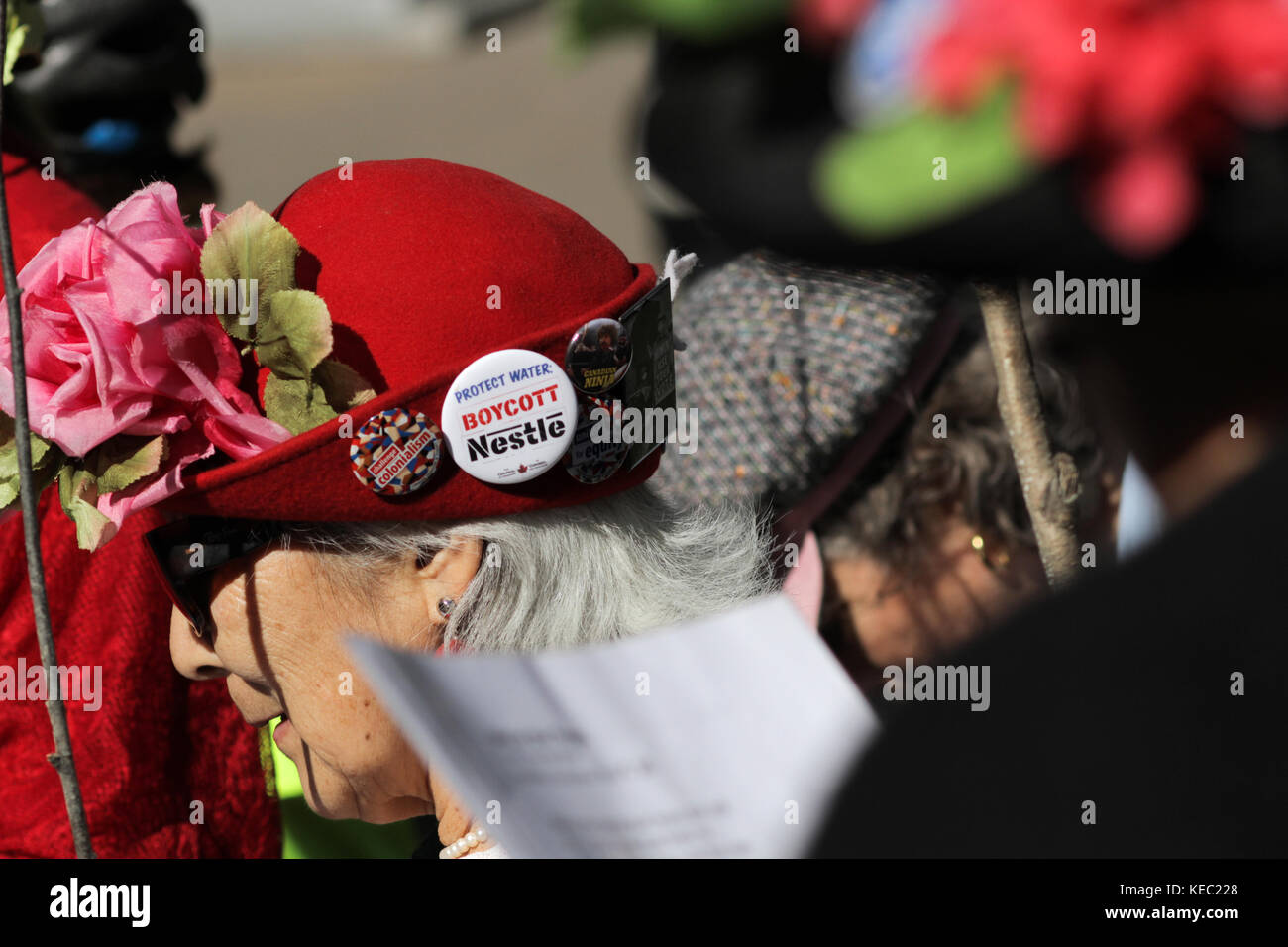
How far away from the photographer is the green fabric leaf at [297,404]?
5.34 ft

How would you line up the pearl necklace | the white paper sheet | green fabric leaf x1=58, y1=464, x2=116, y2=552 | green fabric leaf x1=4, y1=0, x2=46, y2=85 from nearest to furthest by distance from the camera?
1. the white paper sheet
2. green fabric leaf x1=58, y1=464, x2=116, y2=552
3. the pearl necklace
4. green fabric leaf x1=4, y1=0, x2=46, y2=85

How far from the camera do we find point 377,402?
5.35 ft

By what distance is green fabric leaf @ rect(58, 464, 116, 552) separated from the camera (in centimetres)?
168

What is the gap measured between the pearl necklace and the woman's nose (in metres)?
0.39

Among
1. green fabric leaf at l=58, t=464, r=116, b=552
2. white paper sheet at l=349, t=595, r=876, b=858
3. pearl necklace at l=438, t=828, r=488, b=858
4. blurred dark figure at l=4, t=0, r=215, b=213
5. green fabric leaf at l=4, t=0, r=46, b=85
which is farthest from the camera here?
blurred dark figure at l=4, t=0, r=215, b=213

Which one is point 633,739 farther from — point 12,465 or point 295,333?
point 12,465

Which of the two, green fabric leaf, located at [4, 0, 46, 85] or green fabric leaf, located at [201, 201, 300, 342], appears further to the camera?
green fabric leaf, located at [4, 0, 46, 85]

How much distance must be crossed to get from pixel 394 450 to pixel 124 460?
1.06 ft

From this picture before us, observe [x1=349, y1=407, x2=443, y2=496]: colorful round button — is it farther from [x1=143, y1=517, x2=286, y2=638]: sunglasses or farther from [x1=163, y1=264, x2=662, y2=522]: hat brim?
[x1=143, y1=517, x2=286, y2=638]: sunglasses

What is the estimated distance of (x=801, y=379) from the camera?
272 cm

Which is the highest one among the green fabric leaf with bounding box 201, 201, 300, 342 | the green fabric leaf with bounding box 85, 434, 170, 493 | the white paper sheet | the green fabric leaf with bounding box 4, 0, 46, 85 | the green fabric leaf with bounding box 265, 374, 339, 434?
the green fabric leaf with bounding box 4, 0, 46, 85

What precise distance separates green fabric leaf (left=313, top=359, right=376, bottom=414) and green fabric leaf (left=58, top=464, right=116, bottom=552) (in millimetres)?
308

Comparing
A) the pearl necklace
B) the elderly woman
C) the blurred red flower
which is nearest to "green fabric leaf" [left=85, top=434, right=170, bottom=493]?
the elderly woman

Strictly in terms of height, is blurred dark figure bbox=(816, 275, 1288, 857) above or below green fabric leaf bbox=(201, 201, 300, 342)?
below
